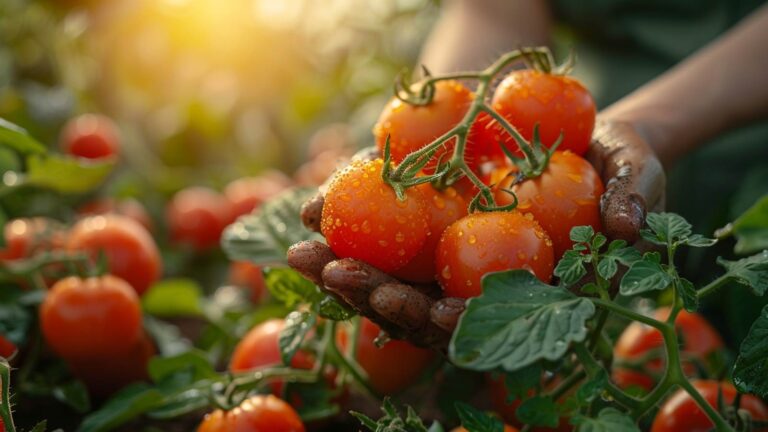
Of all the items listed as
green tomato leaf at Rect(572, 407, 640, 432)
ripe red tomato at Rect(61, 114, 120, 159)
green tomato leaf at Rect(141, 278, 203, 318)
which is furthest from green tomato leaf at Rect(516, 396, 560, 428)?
ripe red tomato at Rect(61, 114, 120, 159)

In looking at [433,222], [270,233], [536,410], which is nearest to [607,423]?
[536,410]

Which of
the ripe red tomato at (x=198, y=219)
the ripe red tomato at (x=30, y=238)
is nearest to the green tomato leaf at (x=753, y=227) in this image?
the ripe red tomato at (x=30, y=238)

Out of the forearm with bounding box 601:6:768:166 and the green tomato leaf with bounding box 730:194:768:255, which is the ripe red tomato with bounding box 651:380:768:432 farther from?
the forearm with bounding box 601:6:768:166

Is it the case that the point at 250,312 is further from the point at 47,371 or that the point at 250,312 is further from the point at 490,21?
the point at 490,21

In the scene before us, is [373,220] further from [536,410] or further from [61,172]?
[61,172]

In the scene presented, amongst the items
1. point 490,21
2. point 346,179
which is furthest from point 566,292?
point 490,21

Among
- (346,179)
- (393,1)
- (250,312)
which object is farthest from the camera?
(393,1)

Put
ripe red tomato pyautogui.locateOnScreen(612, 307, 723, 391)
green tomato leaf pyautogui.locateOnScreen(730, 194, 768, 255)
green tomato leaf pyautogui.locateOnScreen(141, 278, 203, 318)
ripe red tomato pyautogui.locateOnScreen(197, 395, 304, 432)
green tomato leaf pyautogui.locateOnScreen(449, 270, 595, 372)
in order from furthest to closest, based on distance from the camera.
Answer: green tomato leaf pyautogui.locateOnScreen(141, 278, 203, 318) → ripe red tomato pyautogui.locateOnScreen(612, 307, 723, 391) → green tomato leaf pyautogui.locateOnScreen(730, 194, 768, 255) → ripe red tomato pyautogui.locateOnScreen(197, 395, 304, 432) → green tomato leaf pyautogui.locateOnScreen(449, 270, 595, 372)
